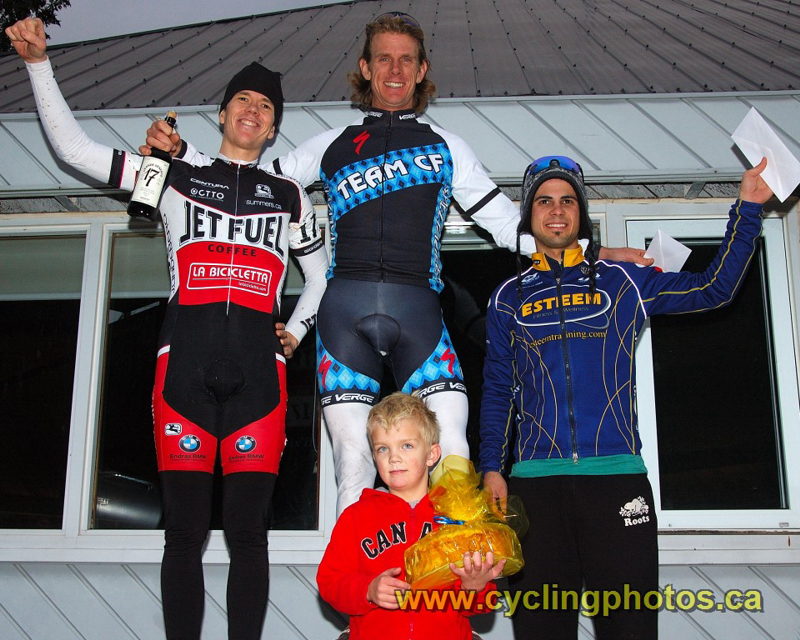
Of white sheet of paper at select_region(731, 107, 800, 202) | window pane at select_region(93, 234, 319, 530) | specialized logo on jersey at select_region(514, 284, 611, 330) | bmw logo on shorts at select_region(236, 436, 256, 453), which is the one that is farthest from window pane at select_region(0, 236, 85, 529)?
white sheet of paper at select_region(731, 107, 800, 202)

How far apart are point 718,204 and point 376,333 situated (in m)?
1.90

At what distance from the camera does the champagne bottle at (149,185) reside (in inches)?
112

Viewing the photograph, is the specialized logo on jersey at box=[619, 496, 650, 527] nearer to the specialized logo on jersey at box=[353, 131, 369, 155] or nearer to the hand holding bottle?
the specialized logo on jersey at box=[353, 131, 369, 155]

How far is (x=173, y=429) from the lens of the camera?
2.61m

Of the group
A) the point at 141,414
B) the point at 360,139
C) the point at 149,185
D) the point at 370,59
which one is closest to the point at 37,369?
the point at 141,414

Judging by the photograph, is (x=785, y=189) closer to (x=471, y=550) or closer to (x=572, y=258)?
(x=572, y=258)

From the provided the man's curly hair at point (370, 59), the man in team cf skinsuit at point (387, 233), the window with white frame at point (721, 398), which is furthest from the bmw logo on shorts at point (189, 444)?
the window with white frame at point (721, 398)

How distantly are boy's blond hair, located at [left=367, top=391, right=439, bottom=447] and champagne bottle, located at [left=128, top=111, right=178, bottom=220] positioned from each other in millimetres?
1310

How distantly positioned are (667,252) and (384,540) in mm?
1839

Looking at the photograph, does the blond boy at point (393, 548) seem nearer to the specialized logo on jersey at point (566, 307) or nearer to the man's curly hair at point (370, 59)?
the specialized logo on jersey at point (566, 307)

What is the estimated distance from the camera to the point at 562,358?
255 cm

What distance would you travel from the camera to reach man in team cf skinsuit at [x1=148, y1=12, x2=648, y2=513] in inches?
104

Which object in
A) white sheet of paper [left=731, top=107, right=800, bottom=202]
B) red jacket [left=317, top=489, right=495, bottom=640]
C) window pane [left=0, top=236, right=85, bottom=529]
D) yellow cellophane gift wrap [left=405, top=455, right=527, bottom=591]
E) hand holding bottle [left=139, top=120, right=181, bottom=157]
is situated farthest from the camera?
window pane [left=0, top=236, right=85, bottom=529]

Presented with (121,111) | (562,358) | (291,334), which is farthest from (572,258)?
(121,111)
